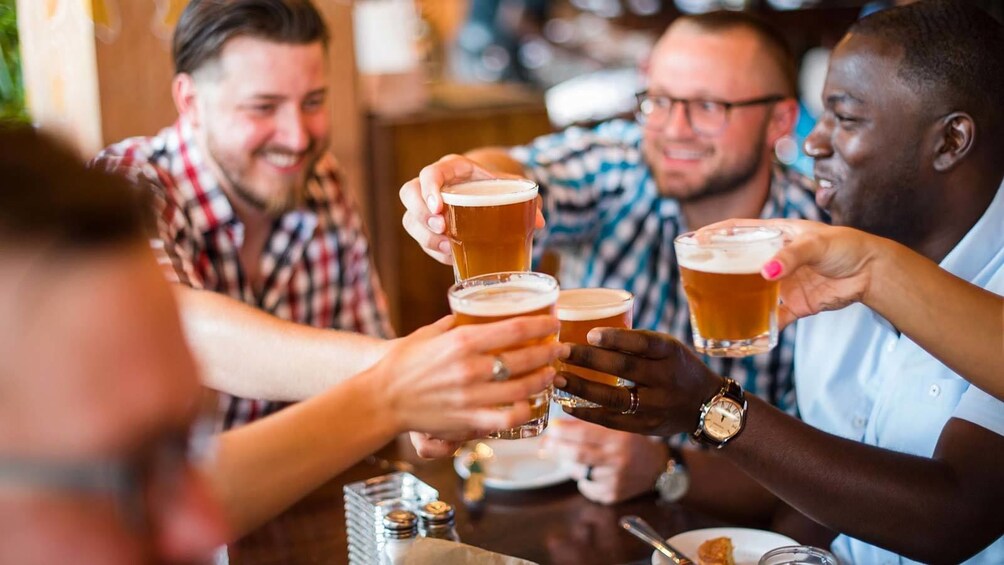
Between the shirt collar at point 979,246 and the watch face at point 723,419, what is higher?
the shirt collar at point 979,246

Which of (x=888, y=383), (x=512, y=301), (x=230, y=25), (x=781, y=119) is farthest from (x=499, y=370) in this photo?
(x=781, y=119)

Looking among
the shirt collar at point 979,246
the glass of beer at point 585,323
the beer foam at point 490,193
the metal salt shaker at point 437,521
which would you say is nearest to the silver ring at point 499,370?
the glass of beer at point 585,323

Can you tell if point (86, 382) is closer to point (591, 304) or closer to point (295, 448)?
point (295, 448)

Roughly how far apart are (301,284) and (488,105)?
7.19ft

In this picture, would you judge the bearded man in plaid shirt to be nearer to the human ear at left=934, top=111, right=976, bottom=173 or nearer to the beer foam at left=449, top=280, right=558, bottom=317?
the beer foam at left=449, top=280, right=558, bottom=317

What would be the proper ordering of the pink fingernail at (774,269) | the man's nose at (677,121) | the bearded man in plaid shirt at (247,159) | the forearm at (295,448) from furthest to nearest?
the man's nose at (677,121) → the bearded man in plaid shirt at (247,159) → the pink fingernail at (774,269) → the forearm at (295,448)

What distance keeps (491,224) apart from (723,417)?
0.50 metres

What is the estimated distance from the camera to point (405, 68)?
468cm

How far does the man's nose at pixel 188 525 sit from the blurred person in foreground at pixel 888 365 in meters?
0.72

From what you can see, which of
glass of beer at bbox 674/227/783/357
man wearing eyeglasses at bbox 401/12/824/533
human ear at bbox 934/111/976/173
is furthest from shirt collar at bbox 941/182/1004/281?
man wearing eyeglasses at bbox 401/12/824/533

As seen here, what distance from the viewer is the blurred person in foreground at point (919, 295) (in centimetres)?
162

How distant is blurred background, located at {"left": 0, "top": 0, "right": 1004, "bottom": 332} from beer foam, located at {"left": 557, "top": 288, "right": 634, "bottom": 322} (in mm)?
747

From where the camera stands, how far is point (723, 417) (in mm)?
1688

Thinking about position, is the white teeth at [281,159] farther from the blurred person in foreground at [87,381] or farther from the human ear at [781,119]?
the blurred person in foreground at [87,381]
